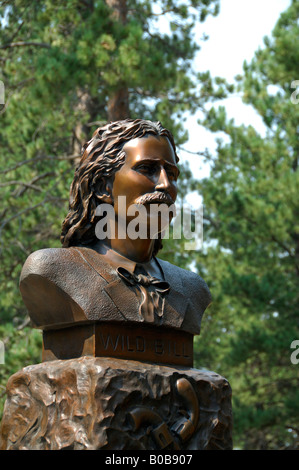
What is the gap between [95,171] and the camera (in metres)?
3.63

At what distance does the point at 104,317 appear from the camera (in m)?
3.30

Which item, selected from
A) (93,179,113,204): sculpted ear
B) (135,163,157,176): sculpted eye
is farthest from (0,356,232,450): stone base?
(135,163,157,176): sculpted eye

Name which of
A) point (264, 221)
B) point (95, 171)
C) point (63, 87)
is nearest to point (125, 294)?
point (95, 171)

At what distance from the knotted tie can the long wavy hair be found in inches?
13.5

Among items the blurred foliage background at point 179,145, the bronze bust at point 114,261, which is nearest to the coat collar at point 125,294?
the bronze bust at point 114,261

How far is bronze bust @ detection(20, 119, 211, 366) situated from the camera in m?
3.34

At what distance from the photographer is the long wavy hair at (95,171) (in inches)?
142

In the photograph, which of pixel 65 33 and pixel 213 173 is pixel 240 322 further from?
pixel 65 33

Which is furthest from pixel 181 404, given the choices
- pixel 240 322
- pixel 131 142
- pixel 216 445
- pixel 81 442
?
pixel 240 322

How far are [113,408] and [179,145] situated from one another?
6099 mm

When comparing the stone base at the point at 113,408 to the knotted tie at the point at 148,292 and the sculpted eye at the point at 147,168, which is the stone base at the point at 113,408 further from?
the sculpted eye at the point at 147,168

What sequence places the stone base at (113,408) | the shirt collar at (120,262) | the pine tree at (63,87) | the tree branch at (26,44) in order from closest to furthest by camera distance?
the stone base at (113,408)
the shirt collar at (120,262)
the pine tree at (63,87)
the tree branch at (26,44)

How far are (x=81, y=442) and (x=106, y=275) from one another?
78 cm

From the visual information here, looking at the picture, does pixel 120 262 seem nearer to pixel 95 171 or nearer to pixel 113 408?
pixel 95 171
